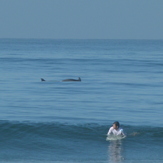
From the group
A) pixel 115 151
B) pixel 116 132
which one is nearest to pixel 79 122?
pixel 116 132

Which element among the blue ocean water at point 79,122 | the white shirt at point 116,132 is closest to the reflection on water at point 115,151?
the blue ocean water at point 79,122

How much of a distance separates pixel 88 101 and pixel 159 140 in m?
9.96

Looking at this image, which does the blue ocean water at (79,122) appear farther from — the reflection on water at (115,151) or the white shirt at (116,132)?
the white shirt at (116,132)

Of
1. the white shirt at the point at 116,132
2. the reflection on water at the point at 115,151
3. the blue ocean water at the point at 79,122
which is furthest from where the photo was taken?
the white shirt at the point at 116,132

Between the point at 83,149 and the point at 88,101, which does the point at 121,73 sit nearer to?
the point at 88,101

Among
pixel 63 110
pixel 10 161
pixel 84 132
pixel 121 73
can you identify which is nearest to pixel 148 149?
pixel 84 132

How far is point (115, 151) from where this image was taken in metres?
20.0

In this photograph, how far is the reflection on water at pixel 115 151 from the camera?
60.8 feet

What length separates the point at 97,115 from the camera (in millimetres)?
26547

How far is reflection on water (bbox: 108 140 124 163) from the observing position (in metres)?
18.5

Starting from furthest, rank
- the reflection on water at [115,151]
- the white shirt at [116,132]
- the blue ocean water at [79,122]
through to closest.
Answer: the white shirt at [116,132], the blue ocean water at [79,122], the reflection on water at [115,151]

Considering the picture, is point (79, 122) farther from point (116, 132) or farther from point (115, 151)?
point (115, 151)

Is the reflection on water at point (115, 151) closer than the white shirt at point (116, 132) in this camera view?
Yes

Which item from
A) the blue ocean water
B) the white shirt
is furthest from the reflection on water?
the white shirt
